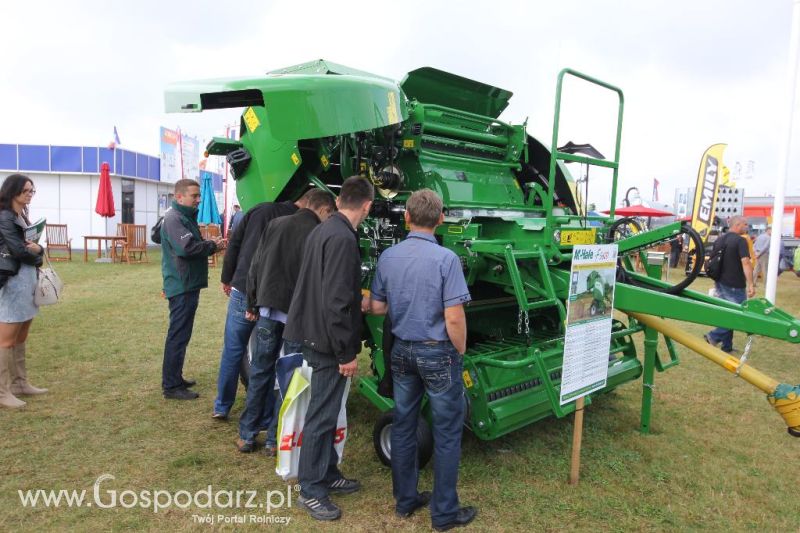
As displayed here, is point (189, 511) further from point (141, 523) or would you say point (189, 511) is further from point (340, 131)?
point (340, 131)

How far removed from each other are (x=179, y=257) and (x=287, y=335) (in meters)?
1.88

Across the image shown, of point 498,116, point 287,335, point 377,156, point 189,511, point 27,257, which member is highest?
→ point 498,116

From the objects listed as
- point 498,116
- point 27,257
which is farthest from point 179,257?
point 498,116

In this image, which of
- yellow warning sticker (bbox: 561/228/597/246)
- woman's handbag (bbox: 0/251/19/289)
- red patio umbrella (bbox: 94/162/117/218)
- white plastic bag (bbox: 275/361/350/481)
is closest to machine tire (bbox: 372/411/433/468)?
white plastic bag (bbox: 275/361/350/481)

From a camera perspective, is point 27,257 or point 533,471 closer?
point 533,471

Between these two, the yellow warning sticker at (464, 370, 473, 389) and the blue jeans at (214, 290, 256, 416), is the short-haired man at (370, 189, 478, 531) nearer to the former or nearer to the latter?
the yellow warning sticker at (464, 370, 473, 389)

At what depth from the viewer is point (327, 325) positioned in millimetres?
2730

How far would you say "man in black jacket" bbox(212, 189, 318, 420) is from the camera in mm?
3898

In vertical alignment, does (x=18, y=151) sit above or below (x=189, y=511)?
above

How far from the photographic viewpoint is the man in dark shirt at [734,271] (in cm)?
655

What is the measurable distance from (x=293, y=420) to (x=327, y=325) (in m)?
0.66

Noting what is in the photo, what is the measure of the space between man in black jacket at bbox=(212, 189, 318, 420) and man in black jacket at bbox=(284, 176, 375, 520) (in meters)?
1.07

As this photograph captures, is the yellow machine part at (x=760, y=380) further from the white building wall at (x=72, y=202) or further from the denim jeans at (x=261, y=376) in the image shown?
the white building wall at (x=72, y=202)

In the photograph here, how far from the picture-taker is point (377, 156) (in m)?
4.03
